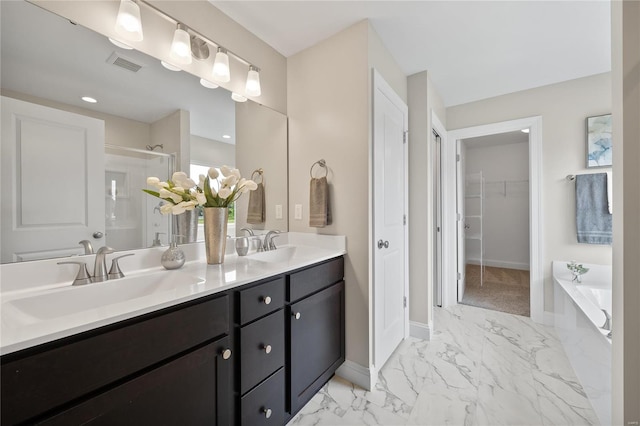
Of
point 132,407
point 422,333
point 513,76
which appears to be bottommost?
point 422,333

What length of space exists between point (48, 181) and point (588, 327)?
2.98 meters

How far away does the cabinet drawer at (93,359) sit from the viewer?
608 millimetres

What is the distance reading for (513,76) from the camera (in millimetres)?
2482

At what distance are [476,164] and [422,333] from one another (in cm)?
405

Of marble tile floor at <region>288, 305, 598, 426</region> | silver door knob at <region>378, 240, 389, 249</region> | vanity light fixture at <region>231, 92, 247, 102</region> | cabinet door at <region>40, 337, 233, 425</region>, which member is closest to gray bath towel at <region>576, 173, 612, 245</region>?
marble tile floor at <region>288, 305, 598, 426</region>

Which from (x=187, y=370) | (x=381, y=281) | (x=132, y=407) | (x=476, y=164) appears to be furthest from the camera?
(x=476, y=164)

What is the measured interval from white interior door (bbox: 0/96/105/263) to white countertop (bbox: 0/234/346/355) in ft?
0.38

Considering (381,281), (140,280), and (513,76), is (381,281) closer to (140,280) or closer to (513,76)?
(140,280)

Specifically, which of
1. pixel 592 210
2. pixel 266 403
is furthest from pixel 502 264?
pixel 266 403

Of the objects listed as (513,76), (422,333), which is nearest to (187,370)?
(422,333)

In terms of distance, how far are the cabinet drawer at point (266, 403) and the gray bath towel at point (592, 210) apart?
9.85 ft

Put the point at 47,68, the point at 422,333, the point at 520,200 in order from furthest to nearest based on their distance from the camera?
the point at 520,200
the point at 422,333
the point at 47,68

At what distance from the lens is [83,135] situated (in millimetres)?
1123

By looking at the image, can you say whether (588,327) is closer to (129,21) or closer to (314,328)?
(314,328)
